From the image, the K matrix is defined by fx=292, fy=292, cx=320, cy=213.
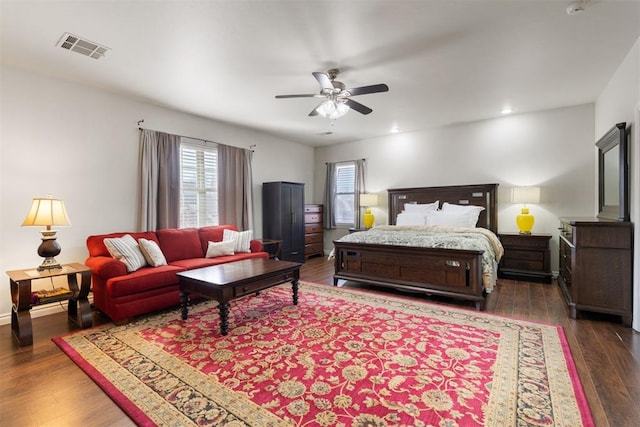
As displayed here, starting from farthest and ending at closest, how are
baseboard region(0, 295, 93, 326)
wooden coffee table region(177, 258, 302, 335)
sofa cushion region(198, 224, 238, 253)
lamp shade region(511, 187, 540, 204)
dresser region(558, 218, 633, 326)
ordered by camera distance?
lamp shade region(511, 187, 540, 204), sofa cushion region(198, 224, 238, 253), baseboard region(0, 295, 93, 326), dresser region(558, 218, 633, 326), wooden coffee table region(177, 258, 302, 335)

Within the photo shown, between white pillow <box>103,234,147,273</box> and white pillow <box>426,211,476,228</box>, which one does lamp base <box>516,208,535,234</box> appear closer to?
white pillow <box>426,211,476,228</box>

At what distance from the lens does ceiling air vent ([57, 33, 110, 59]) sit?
2639mm

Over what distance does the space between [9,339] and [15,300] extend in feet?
1.19

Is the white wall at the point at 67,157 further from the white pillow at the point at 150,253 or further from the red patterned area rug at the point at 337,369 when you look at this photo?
the red patterned area rug at the point at 337,369

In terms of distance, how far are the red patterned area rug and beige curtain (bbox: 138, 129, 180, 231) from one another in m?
1.65

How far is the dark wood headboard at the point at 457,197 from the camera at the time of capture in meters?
5.17

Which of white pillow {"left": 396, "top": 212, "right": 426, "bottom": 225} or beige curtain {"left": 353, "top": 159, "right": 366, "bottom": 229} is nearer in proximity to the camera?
white pillow {"left": 396, "top": 212, "right": 426, "bottom": 225}

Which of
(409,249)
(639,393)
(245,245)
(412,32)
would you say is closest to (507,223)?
(409,249)

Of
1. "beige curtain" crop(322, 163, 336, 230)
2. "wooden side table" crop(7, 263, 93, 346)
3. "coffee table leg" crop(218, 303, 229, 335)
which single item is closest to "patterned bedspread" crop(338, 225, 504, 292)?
"coffee table leg" crop(218, 303, 229, 335)

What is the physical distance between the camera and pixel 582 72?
3404 millimetres

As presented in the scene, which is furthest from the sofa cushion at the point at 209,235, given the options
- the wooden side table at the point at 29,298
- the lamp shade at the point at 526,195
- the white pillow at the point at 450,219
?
the lamp shade at the point at 526,195

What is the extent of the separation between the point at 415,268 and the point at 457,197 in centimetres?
235

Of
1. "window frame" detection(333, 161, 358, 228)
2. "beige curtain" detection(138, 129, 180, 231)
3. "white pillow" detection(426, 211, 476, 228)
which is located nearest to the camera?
"beige curtain" detection(138, 129, 180, 231)

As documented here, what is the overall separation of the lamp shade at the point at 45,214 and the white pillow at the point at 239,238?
200 cm
